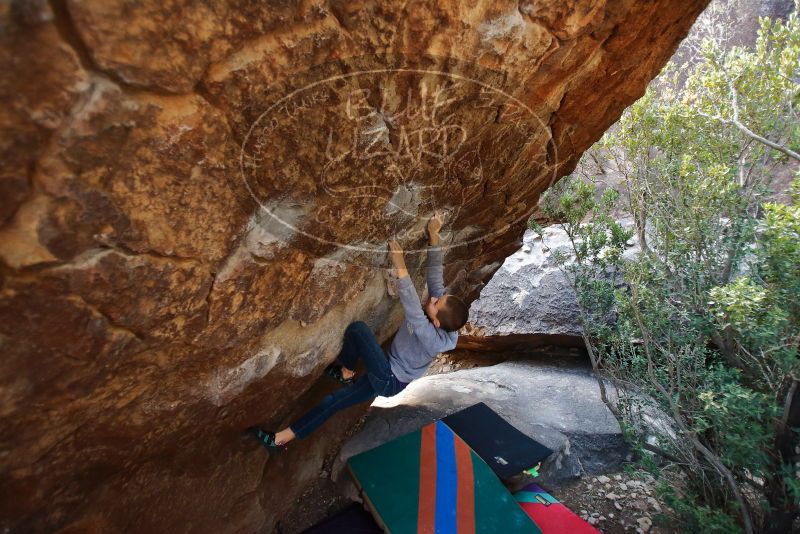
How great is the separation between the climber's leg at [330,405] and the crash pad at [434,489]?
771 millimetres

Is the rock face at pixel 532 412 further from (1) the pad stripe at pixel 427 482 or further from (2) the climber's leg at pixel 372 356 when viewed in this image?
(2) the climber's leg at pixel 372 356

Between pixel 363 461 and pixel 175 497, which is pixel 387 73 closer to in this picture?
pixel 175 497

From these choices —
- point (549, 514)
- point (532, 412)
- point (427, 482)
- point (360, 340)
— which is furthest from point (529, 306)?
point (360, 340)

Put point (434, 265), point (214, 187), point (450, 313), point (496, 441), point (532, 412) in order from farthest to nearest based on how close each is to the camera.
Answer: point (532, 412)
point (496, 441)
point (434, 265)
point (450, 313)
point (214, 187)

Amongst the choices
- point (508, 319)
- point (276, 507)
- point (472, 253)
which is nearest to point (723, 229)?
point (472, 253)

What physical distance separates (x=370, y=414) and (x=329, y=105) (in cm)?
359

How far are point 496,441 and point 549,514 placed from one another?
76cm

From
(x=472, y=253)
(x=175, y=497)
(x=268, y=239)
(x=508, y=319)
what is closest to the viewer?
(x=268, y=239)

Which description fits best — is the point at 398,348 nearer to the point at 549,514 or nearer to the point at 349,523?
the point at 349,523

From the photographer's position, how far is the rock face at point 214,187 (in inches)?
56.4

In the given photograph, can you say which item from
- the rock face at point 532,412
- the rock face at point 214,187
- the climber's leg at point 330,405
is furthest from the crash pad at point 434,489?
the rock face at point 214,187

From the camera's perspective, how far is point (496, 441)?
439 cm

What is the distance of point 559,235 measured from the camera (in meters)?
8.09

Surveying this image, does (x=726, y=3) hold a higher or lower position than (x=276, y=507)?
higher
